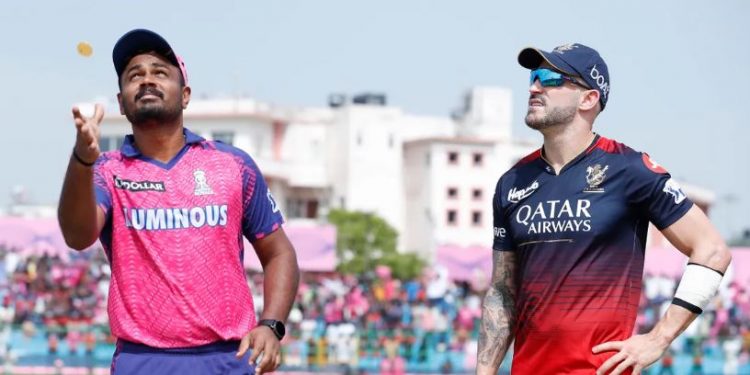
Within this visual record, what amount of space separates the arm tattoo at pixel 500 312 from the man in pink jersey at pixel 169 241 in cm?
89

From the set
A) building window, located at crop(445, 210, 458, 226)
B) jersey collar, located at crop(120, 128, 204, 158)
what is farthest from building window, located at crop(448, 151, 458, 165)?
jersey collar, located at crop(120, 128, 204, 158)

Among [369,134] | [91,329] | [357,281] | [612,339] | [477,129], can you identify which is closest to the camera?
[612,339]

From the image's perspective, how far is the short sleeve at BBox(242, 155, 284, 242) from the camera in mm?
4773

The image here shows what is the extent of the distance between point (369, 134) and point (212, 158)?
70.9m

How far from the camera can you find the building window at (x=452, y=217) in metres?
77.3

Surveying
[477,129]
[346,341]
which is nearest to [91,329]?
[346,341]

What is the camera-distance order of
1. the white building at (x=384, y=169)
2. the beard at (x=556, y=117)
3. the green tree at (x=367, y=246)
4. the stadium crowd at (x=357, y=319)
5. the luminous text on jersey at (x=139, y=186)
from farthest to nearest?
the white building at (x=384, y=169), the green tree at (x=367, y=246), the stadium crowd at (x=357, y=319), the beard at (x=556, y=117), the luminous text on jersey at (x=139, y=186)

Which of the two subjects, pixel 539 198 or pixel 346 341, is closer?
pixel 539 198

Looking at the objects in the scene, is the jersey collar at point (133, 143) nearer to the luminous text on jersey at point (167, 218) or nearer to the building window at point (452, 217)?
the luminous text on jersey at point (167, 218)

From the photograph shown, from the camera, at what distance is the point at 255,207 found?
4.79m

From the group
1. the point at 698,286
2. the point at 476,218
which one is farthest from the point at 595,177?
the point at 476,218

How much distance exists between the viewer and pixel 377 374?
21.2m

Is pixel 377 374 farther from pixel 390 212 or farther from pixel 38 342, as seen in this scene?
pixel 390 212

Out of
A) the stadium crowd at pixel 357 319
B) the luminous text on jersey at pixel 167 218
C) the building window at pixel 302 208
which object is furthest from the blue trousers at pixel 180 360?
the building window at pixel 302 208
